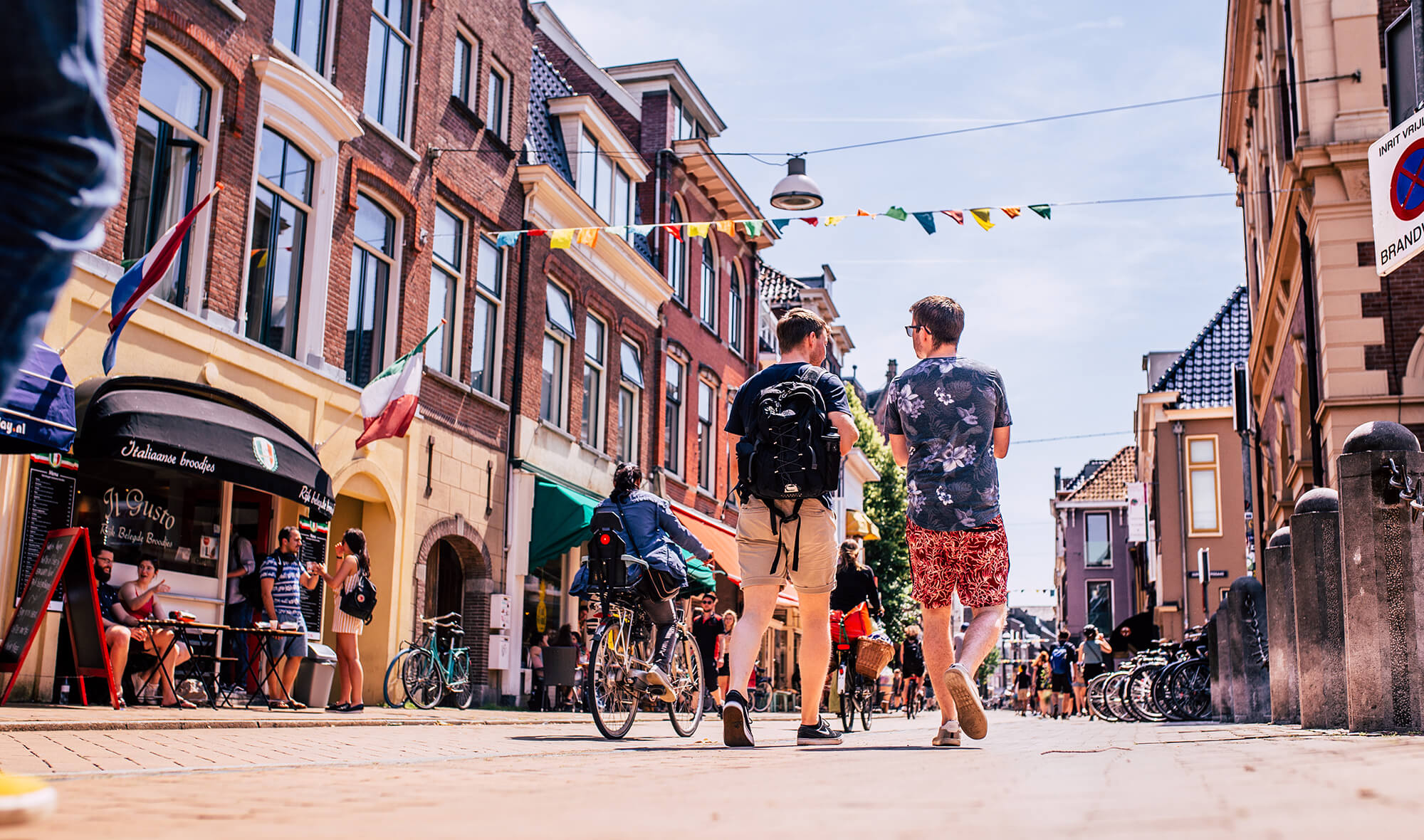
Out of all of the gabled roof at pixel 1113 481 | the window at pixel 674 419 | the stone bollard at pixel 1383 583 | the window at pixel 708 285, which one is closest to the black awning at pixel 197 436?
the stone bollard at pixel 1383 583

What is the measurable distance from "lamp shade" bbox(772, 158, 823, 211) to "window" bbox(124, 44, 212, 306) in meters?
7.50

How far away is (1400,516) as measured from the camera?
21.5 feet

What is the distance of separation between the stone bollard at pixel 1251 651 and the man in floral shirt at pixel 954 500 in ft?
21.8

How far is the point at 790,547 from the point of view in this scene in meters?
6.32

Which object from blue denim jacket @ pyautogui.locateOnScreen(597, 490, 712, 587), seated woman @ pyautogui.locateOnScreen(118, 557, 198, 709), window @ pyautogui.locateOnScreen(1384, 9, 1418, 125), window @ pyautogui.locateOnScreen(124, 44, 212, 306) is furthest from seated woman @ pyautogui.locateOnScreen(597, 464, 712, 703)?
window @ pyautogui.locateOnScreen(1384, 9, 1418, 125)

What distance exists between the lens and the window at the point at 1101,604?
69312mm

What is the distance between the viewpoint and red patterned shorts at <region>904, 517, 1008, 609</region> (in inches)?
247

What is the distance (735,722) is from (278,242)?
1080cm

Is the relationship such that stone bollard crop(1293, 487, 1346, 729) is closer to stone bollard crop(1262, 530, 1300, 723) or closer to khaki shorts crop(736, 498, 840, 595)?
stone bollard crop(1262, 530, 1300, 723)

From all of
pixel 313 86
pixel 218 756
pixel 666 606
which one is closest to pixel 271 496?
pixel 313 86

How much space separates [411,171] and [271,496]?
501cm

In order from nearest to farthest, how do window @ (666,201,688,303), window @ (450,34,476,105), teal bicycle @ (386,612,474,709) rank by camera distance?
teal bicycle @ (386,612,474,709) → window @ (450,34,476,105) → window @ (666,201,688,303)

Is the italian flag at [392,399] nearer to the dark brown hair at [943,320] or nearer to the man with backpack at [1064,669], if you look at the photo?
the dark brown hair at [943,320]

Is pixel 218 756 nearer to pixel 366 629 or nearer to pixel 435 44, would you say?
pixel 366 629
